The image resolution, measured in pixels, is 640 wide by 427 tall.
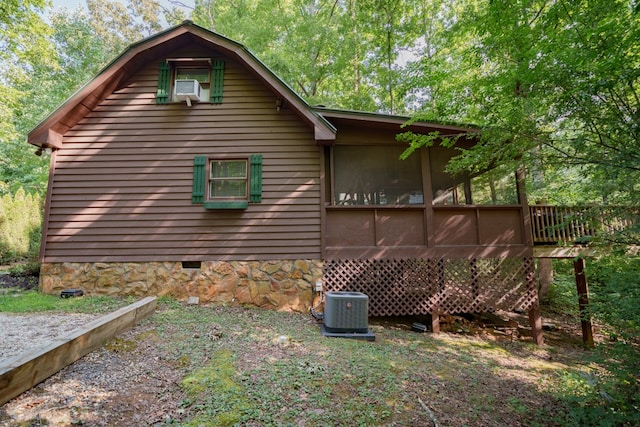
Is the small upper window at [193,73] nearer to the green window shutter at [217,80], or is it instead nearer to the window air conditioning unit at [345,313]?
the green window shutter at [217,80]

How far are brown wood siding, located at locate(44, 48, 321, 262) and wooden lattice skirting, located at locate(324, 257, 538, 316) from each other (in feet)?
2.95

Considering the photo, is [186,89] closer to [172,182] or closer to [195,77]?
[195,77]

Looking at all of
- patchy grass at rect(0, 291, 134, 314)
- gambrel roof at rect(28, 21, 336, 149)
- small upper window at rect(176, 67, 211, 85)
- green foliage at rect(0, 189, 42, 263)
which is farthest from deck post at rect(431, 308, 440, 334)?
green foliage at rect(0, 189, 42, 263)

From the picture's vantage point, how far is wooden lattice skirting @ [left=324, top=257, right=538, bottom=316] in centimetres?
609

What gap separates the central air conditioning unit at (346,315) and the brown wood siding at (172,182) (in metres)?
1.47

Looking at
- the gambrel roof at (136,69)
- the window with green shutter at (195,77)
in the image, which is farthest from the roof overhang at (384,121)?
the window with green shutter at (195,77)

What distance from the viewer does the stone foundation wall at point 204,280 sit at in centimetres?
596

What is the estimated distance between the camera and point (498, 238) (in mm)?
6250

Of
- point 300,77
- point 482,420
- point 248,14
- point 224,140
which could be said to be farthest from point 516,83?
point 248,14

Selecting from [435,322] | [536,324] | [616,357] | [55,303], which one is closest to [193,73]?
[55,303]

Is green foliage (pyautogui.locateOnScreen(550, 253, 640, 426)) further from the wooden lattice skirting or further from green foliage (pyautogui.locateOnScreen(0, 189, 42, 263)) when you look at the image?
green foliage (pyautogui.locateOnScreen(0, 189, 42, 263))

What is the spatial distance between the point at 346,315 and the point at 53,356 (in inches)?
141

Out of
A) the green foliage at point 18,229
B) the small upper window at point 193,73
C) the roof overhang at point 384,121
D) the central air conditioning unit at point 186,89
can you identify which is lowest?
the green foliage at point 18,229

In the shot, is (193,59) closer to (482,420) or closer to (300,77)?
(300,77)
